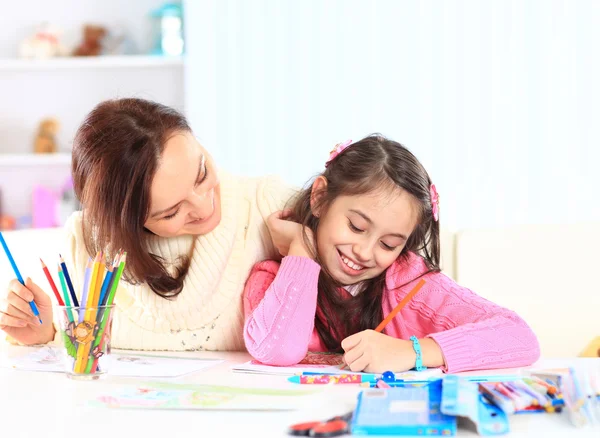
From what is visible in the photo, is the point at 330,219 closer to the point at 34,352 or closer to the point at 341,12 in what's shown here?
the point at 34,352

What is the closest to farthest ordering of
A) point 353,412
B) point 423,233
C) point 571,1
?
point 353,412, point 423,233, point 571,1

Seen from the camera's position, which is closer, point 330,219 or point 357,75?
point 330,219

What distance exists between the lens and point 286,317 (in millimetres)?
1255

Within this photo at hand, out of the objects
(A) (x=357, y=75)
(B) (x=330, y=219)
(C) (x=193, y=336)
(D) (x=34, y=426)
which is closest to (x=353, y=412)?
(D) (x=34, y=426)

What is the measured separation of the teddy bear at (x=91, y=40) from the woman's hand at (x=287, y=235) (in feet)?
8.12

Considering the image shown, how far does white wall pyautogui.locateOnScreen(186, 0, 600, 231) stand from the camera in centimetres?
323

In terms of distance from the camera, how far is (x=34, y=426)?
0.80 m

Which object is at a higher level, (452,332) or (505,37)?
(505,37)

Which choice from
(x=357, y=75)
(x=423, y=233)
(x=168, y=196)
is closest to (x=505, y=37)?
(x=357, y=75)

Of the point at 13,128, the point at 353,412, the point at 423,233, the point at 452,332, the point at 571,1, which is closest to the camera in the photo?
the point at 353,412

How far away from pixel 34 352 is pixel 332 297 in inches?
20.4

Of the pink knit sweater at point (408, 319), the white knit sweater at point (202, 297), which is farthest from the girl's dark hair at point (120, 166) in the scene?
the pink knit sweater at point (408, 319)

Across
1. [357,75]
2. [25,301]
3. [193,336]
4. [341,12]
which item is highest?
[341,12]

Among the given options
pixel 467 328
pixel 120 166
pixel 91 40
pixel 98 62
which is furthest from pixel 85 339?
pixel 91 40
